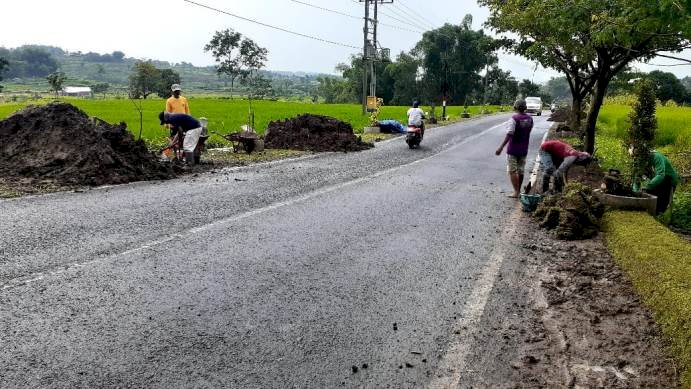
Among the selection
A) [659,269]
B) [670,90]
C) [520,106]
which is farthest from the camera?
[670,90]

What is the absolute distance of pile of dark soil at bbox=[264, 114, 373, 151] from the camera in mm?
18125

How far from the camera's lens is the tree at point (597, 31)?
7.32 metres

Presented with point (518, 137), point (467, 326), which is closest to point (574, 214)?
point (518, 137)

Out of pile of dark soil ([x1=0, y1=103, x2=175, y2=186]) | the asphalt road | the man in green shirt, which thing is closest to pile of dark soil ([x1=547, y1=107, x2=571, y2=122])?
the man in green shirt

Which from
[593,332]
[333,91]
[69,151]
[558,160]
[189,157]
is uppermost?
[333,91]

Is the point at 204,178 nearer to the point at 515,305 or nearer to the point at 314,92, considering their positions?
the point at 515,305

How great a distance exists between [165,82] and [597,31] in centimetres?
8102

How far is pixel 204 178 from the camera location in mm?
11266

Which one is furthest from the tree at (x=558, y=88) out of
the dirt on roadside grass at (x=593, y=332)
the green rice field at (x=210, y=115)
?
the dirt on roadside grass at (x=593, y=332)

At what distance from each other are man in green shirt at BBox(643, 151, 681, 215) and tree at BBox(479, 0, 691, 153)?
1784 millimetres

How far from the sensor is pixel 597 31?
31.4 feet

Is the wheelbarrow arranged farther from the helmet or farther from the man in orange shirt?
the helmet

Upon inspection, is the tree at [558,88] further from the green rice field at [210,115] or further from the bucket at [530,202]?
the bucket at [530,202]

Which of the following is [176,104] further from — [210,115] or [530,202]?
[210,115]
